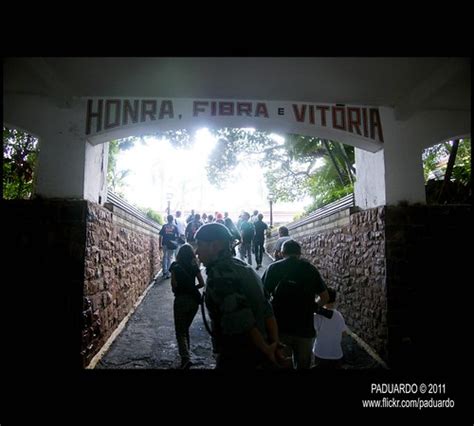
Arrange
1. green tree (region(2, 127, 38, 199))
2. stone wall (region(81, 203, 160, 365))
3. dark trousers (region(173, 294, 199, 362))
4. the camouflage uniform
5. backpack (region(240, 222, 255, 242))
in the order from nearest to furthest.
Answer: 1. the camouflage uniform
2. dark trousers (region(173, 294, 199, 362))
3. stone wall (region(81, 203, 160, 365))
4. green tree (region(2, 127, 38, 199))
5. backpack (region(240, 222, 255, 242))

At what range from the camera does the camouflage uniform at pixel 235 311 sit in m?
2.14

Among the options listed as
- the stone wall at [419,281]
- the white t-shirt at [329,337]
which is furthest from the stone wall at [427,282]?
the white t-shirt at [329,337]

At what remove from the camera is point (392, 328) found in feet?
15.6

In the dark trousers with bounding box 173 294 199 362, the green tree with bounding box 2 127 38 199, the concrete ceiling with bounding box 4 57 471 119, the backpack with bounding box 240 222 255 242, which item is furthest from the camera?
the backpack with bounding box 240 222 255 242

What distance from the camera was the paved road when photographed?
488cm

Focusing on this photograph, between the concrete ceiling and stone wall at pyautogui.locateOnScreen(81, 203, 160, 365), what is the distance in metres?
1.69

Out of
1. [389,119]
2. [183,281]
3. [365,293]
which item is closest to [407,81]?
[389,119]

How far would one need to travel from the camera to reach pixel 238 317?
214 centimetres

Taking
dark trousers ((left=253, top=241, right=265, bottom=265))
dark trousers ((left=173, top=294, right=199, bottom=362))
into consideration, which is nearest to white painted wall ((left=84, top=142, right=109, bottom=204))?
dark trousers ((left=173, top=294, right=199, bottom=362))

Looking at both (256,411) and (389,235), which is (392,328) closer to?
(389,235)

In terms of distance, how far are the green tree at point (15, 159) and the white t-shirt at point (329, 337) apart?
585cm

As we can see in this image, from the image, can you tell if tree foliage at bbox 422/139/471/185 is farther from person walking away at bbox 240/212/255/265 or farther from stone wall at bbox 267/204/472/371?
person walking away at bbox 240/212/255/265

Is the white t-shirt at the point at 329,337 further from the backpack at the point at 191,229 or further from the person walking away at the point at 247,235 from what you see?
the backpack at the point at 191,229

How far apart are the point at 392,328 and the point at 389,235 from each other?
1312mm
